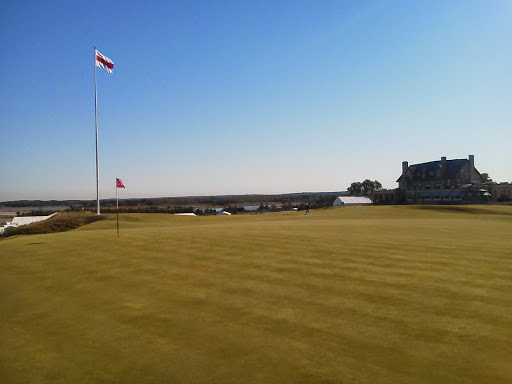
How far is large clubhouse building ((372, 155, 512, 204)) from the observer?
70.2 meters

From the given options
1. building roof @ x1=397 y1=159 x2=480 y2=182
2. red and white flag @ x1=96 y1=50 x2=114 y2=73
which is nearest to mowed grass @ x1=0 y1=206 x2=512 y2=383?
red and white flag @ x1=96 y1=50 x2=114 y2=73

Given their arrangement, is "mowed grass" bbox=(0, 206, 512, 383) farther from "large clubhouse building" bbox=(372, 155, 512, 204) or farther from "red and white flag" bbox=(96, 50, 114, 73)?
"large clubhouse building" bbox=(372, 155, 512, 204)

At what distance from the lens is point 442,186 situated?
258 feet

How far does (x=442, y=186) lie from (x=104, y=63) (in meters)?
72.7

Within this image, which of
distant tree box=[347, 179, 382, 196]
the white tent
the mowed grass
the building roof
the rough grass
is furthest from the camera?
distant tree box=[347, 179, 382, 196]

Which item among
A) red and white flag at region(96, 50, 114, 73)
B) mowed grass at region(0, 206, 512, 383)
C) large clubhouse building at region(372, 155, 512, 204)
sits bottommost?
mowed grass at region(0, 206, 512, 383)

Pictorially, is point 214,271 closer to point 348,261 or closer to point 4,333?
point 348,261

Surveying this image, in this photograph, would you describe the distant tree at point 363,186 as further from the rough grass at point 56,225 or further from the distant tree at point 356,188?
the rough grass at point 56,225

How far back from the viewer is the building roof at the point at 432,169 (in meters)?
79.3

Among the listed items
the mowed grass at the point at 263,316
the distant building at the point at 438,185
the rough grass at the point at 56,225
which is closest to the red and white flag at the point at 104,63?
the rough grass at the point at 56,225

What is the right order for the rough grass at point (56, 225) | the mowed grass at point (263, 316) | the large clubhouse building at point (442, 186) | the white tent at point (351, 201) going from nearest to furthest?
the mowed grass at point (263, 316) → the rough grass at point (56, 225) → the large clubhouse building at point (442, 186) → the white tent at point (351, 201)

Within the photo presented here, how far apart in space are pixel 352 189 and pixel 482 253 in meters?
124

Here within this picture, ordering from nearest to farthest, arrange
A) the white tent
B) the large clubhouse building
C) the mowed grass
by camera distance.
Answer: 1. the mowed grass
2. the large clubhouse building
3. the white tent

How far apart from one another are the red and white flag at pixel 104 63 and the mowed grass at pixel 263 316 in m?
29.1
